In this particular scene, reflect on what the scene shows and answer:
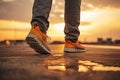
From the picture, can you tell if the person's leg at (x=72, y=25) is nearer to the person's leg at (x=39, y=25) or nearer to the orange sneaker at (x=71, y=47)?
the orange sneaker at (x=71, y=47)

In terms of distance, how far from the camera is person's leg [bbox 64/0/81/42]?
13.9ft

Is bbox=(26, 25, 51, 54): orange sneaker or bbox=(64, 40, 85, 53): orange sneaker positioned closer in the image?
bbox=(26, 25, 51, 54): orange sneaker

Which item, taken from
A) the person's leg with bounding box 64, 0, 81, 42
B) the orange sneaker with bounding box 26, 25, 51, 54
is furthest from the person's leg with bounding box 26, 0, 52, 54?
the person's leg with bounding box 64, 0, 81, 42

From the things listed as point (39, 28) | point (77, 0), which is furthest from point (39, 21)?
point (77, 0)

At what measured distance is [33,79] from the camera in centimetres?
176

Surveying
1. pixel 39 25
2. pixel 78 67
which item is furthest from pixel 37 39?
pixel 78 67

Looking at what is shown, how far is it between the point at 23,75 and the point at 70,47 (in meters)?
2.48

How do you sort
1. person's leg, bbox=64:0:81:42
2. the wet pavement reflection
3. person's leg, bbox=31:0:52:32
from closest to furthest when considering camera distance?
the wet pavement reflection, person's leg, bbox=31:0:52:32, person's leg, bbox=64:0:81:42

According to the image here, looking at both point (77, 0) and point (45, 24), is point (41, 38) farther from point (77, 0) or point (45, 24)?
point (77, 0)

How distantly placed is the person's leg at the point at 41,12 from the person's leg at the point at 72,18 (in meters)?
0.76

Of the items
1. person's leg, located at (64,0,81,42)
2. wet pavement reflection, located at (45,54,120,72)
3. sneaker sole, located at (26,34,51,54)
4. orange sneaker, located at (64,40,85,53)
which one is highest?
person's leg, located at (64,0,81,42)

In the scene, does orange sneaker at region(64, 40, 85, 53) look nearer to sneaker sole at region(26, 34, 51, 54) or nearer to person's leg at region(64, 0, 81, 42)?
person's leg at region(64, 0, 81, 42)

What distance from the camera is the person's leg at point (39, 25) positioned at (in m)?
3.46

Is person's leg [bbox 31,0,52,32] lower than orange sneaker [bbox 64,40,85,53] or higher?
higher
